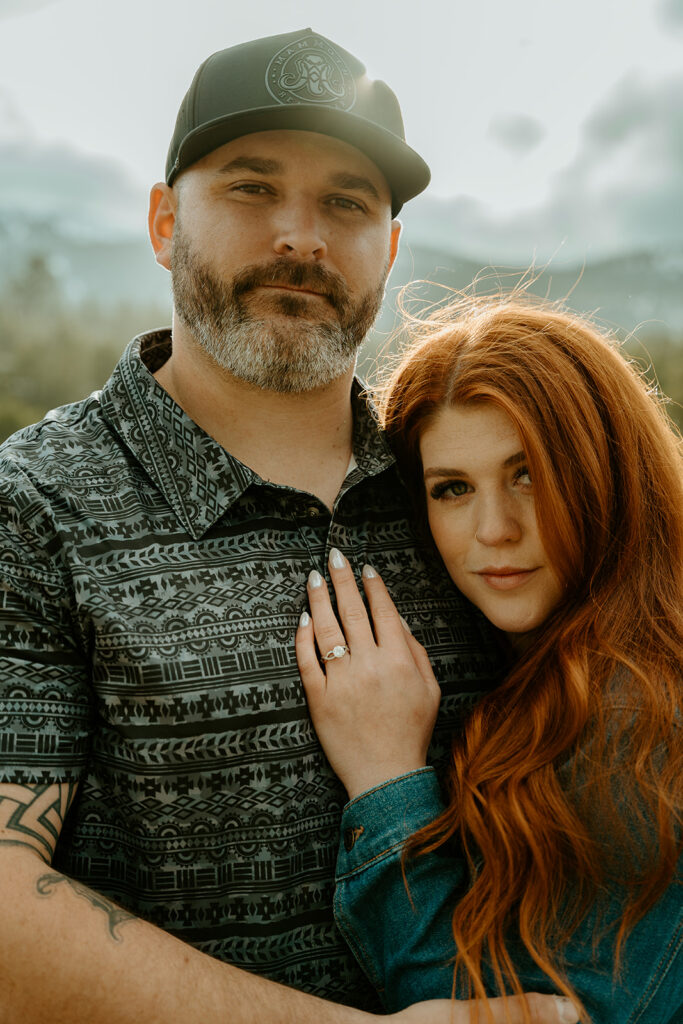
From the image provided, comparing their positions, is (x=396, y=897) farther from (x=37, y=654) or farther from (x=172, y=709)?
(x=37, y=654)

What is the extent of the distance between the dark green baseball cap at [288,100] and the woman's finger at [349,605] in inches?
32.7

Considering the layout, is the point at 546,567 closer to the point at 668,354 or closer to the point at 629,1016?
the point at 629,1016

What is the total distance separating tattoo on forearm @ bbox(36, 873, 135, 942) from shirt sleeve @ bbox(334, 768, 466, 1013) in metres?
0.35

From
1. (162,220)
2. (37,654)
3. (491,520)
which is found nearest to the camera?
(37,654)

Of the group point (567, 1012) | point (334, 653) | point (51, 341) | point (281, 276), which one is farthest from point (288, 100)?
point (51, 341)

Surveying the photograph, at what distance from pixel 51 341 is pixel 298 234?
737 cm

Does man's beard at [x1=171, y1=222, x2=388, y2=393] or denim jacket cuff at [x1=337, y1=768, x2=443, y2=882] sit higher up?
man's beard at [x1=171, y1=222, x2=388, y2=393]

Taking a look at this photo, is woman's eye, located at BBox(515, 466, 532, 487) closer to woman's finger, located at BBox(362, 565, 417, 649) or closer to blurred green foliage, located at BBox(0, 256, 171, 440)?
woman's finger, located at BBox(362, 565, 417, 649)

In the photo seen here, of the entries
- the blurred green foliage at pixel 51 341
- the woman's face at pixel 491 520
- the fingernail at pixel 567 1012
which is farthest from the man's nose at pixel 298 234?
the blurred green foliage at pixel 51 341

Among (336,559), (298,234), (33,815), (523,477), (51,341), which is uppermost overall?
(51,341)

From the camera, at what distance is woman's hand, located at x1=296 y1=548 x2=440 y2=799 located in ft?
4.48

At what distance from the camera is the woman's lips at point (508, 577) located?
4.96ft

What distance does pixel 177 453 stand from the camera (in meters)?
1.52

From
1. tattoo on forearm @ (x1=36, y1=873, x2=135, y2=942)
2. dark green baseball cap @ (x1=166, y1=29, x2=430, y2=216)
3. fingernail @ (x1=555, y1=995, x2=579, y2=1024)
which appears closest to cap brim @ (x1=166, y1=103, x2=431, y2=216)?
dark green baseball cap @ (x1=166, y1=29, x2=430, y2=216)
